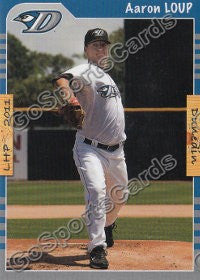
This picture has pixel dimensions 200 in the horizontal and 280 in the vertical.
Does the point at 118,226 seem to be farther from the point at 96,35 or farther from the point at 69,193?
the point at 69,193

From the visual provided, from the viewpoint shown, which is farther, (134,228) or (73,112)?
(134,228)

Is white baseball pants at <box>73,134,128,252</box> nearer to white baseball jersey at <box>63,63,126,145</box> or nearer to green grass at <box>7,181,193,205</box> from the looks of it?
white baseball jersey at <box>63,63,126,145</box>

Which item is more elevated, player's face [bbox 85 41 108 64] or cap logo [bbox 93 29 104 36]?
cap logo [bbox 93 29 104 36]

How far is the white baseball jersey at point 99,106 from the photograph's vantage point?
422 cm

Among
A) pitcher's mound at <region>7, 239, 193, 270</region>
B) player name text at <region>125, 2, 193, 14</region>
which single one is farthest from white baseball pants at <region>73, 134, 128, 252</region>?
player name text at <region>125, 2, 193, 14</region>

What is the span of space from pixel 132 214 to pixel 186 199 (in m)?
2.14

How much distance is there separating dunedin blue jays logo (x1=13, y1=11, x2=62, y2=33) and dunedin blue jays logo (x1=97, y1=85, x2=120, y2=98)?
55 cm

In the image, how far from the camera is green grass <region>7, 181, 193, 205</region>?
10.2 metres

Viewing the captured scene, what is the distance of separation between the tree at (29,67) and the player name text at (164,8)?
18129 millimetres

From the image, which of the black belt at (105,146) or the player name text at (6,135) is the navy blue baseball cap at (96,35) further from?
the player name text at (6,135)

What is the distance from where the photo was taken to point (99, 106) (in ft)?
14.0

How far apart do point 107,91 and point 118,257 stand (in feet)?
3.67

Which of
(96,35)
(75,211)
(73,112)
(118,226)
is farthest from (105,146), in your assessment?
(75,211)

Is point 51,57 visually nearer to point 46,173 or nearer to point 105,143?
point 46,173
